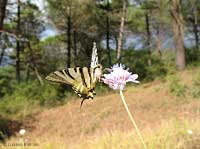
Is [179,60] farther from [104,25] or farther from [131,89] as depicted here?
[104,25]

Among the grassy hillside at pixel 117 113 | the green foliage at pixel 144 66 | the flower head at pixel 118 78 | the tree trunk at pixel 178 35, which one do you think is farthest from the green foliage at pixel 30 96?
the flower head at pixel 118 78

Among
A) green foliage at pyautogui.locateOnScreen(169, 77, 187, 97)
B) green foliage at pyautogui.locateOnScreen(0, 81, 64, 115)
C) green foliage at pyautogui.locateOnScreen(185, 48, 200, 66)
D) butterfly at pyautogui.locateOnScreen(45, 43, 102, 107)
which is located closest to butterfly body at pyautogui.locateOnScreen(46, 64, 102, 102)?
butterfly at pyautogui.locateOnScreen(45, 43, 102, 107)

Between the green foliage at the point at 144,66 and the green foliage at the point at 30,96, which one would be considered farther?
the green foliage at the point at 144,66

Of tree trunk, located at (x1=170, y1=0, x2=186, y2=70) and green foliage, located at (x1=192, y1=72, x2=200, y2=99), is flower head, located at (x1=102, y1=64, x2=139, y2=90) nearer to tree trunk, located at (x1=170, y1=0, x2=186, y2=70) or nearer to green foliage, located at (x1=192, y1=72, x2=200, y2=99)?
green foliage, located at (x1=192, y1=72, x2=200, y2=99)

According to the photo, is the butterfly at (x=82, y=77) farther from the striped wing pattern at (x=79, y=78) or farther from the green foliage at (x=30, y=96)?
the green foliage at (x=30, y=96)

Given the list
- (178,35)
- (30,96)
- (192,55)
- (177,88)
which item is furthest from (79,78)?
(192,55)

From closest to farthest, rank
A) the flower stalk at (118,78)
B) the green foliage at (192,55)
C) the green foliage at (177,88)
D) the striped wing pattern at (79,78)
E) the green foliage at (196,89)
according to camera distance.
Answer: the striped wing pattern at (79,78)
the flower stalk at (118,78)
the green foliage at (196,89)
the green foliage at (177,88)
the green foliage at (192,55)
